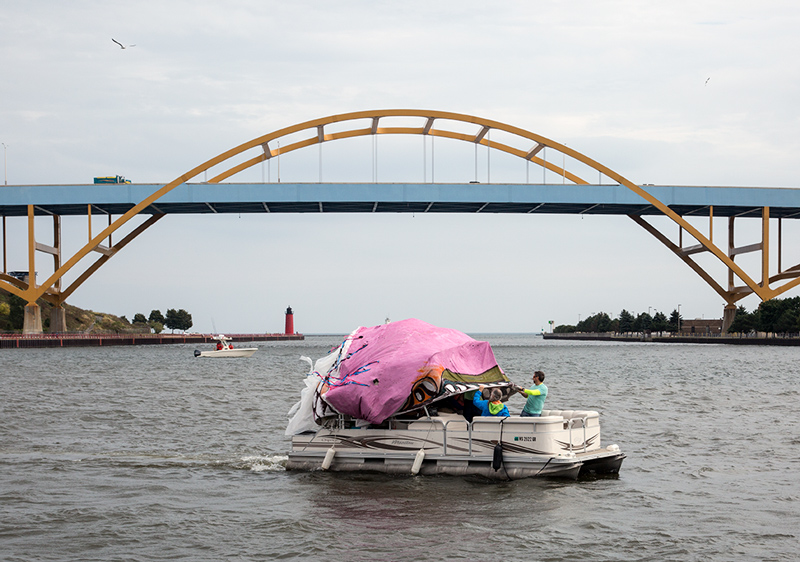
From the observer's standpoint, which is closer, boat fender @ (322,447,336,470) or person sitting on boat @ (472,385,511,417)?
person sitting on boat @ (472,385,511,417)

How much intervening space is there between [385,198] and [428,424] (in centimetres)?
6506

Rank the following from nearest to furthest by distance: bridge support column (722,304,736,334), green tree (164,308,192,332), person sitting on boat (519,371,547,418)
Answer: person sitting on boat (519,371,547,418)
bridge support column (722,304,736,334)
green tree (164,308,192,332)

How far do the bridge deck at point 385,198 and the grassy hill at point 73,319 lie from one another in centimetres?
4215

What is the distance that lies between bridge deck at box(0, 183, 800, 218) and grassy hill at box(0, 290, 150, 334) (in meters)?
42.2

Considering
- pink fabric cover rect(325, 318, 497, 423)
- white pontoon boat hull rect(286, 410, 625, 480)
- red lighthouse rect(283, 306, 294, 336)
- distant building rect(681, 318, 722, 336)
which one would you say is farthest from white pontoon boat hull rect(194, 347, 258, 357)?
distant building rect(681, 318, 722, 336)

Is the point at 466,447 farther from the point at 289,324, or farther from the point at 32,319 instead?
the point at 289,324

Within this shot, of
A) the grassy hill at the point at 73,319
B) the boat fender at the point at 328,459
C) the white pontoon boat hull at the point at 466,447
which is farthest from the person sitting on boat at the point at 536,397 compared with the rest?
the grassy hill at the point at 73,319

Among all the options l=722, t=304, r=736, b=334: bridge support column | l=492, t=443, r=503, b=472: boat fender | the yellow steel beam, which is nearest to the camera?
l=492, t=443, r=503, b=472: boat fender

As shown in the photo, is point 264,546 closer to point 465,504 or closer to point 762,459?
point 465,504

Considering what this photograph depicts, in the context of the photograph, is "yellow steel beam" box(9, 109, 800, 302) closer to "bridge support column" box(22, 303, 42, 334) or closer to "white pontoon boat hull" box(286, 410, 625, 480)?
"bridge support column" box(22, 303, 42, 334)

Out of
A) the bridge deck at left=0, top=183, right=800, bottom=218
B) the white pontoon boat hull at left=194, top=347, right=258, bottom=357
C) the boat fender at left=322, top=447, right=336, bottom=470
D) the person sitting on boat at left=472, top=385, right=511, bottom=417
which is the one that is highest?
the bridge deck at left=0, top=183, right=800, bottom=218

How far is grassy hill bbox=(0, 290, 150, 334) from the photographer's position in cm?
13650

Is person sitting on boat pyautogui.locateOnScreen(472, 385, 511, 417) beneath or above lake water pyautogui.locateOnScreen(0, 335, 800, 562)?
above

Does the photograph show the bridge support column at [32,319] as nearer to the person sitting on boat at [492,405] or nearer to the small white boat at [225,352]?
the small white boat at [225,352]
